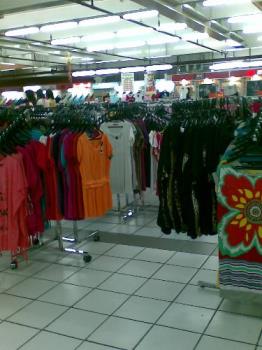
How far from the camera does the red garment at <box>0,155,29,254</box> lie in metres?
3.66

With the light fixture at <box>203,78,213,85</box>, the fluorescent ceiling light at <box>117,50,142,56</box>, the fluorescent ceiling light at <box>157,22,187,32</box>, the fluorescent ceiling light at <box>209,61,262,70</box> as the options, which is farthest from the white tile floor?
the light fixture at <box>203,78,213,85</box>

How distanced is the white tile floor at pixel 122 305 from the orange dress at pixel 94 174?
2.06ft

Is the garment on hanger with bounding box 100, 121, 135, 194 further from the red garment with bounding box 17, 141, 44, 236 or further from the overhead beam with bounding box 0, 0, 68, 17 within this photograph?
the overhead beam with bounding box 0, 0, 68, 17

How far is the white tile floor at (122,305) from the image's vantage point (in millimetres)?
2875

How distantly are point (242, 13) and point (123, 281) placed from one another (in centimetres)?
708

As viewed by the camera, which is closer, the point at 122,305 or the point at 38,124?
the point at 122,305

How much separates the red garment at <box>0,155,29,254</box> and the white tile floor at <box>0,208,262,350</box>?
47 centimetres

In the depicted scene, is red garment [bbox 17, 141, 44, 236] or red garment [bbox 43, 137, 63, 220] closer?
red garment [bbox 17, 141, 44, 236]

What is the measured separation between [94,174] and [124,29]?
7.75 meters

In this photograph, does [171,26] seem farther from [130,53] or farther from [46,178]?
[46,178]

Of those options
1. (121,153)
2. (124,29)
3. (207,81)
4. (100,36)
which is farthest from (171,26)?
(207,81)

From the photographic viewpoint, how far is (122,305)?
337 cm

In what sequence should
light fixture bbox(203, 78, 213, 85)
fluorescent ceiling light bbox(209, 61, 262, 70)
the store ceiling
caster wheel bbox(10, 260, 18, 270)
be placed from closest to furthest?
caster wheel bbox(10, 260, 18, 270)
the store ceiling
fluorescent ceiling light bbox(209, 61, 262, 70)
light fixture bbox(203, 78, 213, 85)

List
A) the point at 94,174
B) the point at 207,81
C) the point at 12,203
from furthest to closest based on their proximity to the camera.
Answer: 1. the point at 207,81
2. the point at 94,174
3. the point at 12,203
